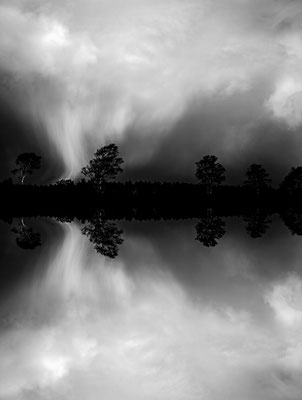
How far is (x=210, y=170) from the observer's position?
131375mm

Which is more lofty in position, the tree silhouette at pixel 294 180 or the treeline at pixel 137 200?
the tree silhouette at pixel 294 180

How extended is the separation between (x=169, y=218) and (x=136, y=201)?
28356 millimetres

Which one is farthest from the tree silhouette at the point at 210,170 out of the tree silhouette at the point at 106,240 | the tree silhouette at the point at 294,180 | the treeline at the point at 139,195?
the tree silhouette at the point at 106,240

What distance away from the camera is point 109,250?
2200 inches

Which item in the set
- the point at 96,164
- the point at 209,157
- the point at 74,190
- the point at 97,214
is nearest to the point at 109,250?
the point at 97,214

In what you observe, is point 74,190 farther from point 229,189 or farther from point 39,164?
point 229,189

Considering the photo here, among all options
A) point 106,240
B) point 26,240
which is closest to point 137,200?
point 26,240

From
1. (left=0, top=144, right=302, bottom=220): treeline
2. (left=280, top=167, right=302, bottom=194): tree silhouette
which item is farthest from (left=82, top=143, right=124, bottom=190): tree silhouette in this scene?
(left=280, top=167, right=302, bottom=194): tree silhouette

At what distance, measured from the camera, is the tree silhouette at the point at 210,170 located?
131000 mm

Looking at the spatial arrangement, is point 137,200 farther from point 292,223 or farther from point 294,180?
point 294,180

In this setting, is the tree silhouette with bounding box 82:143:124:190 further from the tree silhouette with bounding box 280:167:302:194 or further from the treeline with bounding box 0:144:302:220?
the tree silhouette with bounding box 280:167:302:194

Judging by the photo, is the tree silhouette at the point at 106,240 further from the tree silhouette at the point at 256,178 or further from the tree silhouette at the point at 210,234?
the tree silhouette at the point at 256,178

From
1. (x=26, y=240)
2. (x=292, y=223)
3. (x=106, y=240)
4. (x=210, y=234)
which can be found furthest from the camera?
(x=292, y=223)

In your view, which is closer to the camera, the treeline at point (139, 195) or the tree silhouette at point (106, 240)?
the tree silhouette at point (106, 240)
